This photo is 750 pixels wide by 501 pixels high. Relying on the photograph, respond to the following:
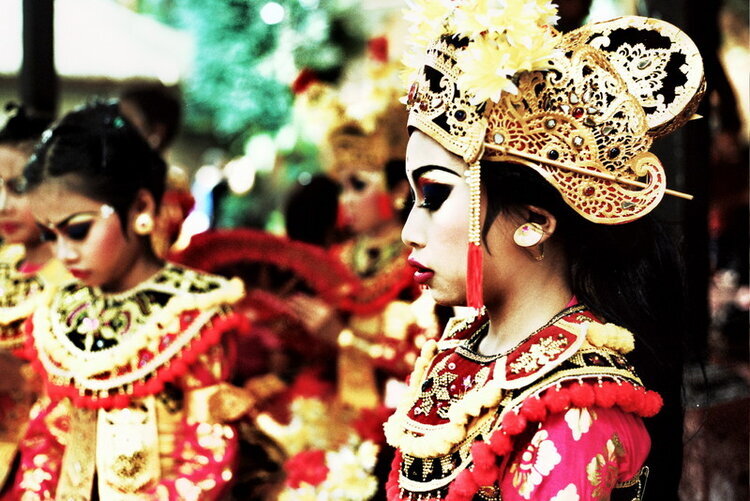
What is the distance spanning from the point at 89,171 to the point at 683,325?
4.79ft

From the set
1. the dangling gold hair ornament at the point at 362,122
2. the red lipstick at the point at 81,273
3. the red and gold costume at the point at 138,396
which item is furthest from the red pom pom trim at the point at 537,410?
the dangling gold hair ornament at the point at 362,122

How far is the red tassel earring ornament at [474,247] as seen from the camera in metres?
1.32

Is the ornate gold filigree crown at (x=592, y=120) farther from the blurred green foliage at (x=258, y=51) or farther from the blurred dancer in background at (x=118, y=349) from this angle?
the blurred green foliage at (x=258, y=51)

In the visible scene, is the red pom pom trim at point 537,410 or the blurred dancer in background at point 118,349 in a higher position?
the red pom pom trim at point 537,410

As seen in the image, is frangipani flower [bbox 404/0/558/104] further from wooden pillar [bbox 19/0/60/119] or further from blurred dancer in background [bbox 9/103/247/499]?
wooden pillar [bbox 19/0/60/119]

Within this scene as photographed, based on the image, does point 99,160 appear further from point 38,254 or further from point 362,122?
point 362,122

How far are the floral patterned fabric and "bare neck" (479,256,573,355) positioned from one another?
0.68ft

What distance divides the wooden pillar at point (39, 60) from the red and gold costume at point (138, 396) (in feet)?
3.47

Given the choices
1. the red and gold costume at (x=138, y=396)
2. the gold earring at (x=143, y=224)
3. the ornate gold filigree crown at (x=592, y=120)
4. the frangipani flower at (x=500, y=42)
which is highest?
the frangipani flower at (x=500, y=42)

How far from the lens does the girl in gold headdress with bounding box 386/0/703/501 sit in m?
1.28

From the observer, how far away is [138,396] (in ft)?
6.90

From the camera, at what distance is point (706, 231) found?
2713 mm

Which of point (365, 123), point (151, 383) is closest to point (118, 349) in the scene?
point (151, 383)

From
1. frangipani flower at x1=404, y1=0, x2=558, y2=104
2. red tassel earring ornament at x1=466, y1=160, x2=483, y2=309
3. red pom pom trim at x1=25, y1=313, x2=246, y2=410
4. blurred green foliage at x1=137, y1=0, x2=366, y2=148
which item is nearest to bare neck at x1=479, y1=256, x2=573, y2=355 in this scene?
red tassel earring ornament at x1=466, y1=160, x2=483, y2=309
